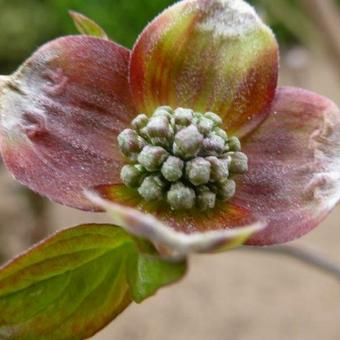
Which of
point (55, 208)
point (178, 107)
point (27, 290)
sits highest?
point (178, 107)

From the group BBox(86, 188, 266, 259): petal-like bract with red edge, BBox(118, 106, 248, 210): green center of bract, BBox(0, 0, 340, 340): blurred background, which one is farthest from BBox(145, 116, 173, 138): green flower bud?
BBox(0, 0, 340, 340): blurred background

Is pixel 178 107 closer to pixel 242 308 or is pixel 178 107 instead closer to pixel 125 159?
pixel 125 159

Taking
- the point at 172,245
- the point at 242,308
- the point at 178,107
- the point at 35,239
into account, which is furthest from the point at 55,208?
the point at 172,245

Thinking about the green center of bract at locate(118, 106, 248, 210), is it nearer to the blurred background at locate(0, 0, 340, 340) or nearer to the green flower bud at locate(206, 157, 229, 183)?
the green flower bud at locate(206, 157, 229, 183)

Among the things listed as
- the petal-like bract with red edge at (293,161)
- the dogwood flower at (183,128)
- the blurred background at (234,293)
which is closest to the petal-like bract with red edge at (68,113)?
the dogwood flower at (183,128)

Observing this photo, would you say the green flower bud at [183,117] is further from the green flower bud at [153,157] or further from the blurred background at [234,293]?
the blurred background at [234,293]

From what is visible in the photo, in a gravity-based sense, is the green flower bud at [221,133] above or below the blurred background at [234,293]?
above
